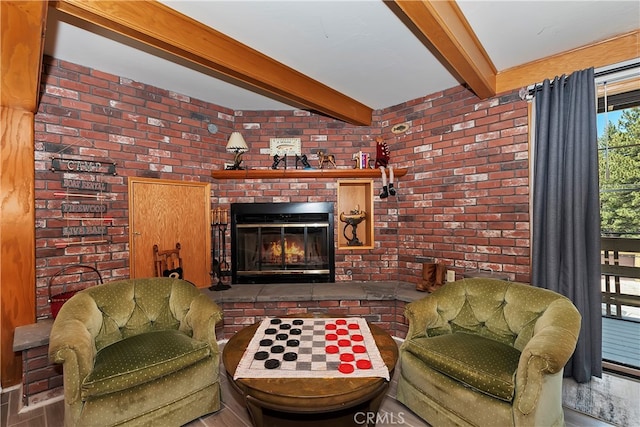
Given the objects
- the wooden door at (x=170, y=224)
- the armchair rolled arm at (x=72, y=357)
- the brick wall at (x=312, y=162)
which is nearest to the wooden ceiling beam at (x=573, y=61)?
the brick wall at (x=312, y=162)

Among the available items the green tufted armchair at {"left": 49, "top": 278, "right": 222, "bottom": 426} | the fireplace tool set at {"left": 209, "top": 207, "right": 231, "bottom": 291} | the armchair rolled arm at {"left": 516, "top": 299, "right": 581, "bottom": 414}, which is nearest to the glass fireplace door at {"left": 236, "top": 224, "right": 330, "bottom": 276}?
the fireplace tool set at {"left": 209, "top": 207, "right": 231, "bottom": 291}

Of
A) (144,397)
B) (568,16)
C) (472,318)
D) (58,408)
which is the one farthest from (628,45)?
(58,408)

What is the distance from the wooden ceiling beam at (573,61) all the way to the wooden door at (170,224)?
10.5 feet

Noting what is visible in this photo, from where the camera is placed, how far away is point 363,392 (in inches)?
54.8

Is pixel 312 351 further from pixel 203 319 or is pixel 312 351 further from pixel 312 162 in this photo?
pixel 312 162

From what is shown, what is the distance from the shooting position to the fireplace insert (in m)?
3.46

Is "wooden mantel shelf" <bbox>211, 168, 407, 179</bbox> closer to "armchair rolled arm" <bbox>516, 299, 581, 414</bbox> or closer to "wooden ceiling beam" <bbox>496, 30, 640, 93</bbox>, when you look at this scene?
"wooden ceiling beam" <bbox>496, 30, 640, 93</bbox>

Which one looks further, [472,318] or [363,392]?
[472,318]

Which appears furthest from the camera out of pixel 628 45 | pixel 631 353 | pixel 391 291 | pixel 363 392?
pixel 391 291

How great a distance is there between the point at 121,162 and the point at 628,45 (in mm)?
4174

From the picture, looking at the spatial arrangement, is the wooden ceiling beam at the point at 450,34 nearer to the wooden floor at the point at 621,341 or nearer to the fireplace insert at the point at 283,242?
the fireplace insert at the point at 283,242

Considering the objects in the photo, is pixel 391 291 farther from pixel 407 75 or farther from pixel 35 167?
pixel 35 167

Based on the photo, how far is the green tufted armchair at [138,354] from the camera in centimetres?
150

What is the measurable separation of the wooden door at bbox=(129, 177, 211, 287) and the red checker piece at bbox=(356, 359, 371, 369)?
90.4 inches
